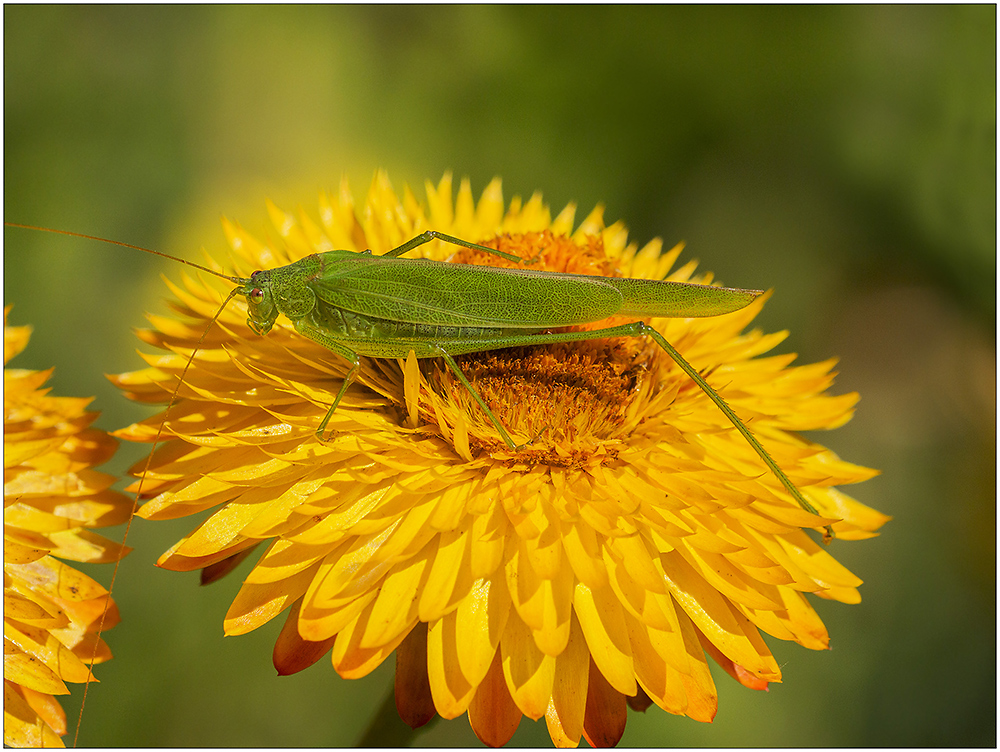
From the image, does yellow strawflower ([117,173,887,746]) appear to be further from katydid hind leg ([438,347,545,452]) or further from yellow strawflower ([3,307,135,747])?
yellow strawflower ([3,307,135,747])

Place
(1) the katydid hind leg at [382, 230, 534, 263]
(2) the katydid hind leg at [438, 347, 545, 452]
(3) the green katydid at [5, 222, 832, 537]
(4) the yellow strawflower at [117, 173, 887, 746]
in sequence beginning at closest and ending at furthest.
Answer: (4) the yellow strawflower at [117, 173, 887, 746]
(2) the katydid hind leg at [438, 347, 545, 452]
(3) the green katydid at [5, 222, 832, 537]
(1) the katydid hind leg at [382, 230, 534, 263]

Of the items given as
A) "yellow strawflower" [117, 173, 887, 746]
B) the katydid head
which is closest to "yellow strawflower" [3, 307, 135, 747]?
"yellow strawflower" [117, 173, 887, 746]

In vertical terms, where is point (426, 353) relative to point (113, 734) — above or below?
above

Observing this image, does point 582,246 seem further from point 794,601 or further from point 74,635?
point 74,635

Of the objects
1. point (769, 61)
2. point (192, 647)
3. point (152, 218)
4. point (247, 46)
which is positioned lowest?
point (192, 647)

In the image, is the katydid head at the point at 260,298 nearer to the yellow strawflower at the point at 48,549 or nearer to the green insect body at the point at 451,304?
the green insect body at the point at 451,304

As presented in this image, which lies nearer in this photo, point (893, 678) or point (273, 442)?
point (273, 442)

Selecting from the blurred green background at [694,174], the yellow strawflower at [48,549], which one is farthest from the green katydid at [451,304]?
the blurred green background at [694,174]

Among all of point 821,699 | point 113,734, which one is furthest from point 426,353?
point 821,699
